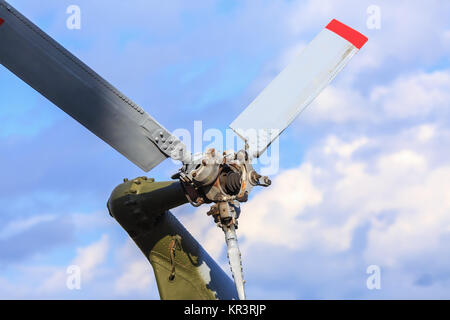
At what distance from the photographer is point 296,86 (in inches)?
709

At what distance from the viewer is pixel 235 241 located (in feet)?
50.9

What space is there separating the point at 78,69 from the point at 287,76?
5.99 m

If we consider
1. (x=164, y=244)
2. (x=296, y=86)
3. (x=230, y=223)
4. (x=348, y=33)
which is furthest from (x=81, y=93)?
(x=348, y=33)

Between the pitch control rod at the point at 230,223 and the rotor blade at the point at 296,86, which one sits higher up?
the rotor blade at the point at 296,86

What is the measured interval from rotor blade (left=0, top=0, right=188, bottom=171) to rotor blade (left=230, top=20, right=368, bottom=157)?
244cm

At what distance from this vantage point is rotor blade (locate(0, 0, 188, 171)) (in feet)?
48.4

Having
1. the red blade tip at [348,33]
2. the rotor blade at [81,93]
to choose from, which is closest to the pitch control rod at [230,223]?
the rotor blade at [81,93]

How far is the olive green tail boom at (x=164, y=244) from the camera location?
1870 cm

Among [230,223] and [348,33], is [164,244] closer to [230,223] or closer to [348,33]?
[230,223]

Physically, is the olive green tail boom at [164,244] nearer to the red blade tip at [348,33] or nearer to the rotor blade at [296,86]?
the rotor blade at [296,86]

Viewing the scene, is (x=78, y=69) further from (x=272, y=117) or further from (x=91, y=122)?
(x=272, y=117)

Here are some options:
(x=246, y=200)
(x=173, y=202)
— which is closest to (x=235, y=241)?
(x=246, y=200)

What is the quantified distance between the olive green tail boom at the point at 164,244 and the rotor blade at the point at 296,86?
3308 millimetres

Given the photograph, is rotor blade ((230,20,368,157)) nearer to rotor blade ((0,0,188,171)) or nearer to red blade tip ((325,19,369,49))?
red blade tip ((325,19,369,49))
